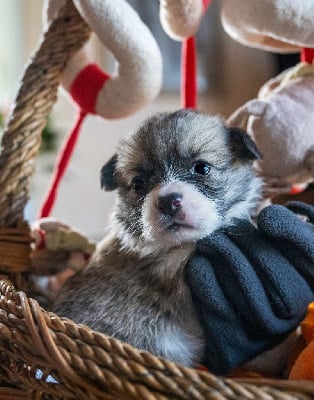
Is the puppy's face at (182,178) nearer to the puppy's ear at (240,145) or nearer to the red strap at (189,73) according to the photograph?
the puppy's ear at (240,145)

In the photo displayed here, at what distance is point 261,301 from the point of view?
744mm

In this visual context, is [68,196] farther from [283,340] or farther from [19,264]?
[283,340]

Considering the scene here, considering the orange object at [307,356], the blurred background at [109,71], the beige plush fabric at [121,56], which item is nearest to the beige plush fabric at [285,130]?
the beige plush fabric at [121,56]

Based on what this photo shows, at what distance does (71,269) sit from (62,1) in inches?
17.6

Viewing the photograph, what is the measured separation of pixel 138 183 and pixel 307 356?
1.05ft

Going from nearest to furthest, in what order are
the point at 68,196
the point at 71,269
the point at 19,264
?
the point at 19,264
the point at 71,269
the point at 68,196

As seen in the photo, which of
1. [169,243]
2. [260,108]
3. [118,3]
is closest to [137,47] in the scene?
[118,3]

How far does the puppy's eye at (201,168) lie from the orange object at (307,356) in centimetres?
22

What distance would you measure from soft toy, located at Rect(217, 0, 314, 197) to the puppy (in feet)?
0.23

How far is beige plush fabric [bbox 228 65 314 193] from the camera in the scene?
0.93 meters

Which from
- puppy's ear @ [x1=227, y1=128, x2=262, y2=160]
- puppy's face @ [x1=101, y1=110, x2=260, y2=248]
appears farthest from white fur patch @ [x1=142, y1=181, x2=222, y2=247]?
puppy's ear @ [x1=227, y1=128, x2=262, y2=160]

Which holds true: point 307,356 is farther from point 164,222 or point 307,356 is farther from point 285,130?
point 285,130

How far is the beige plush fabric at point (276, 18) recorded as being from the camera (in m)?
0.86

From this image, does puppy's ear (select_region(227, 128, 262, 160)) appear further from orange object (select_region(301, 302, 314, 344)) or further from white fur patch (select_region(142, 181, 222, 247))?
orange object (select_region(301, 302, 314, 344))
